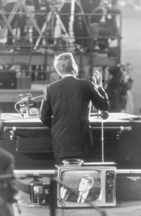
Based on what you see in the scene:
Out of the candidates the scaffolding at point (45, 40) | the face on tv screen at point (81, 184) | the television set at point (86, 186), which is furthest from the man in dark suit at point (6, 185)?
the scaffolding at point (45, 40)

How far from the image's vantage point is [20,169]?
7.09 metres

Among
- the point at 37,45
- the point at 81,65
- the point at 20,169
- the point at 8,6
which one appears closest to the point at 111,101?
the point at 81,65

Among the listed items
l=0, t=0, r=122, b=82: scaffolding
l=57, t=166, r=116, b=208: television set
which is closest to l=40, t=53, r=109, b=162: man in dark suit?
l=57, t=166, r=116, b=208: television set

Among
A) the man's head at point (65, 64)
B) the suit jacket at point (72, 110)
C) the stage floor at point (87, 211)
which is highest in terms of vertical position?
the man's head at point (65, 64)

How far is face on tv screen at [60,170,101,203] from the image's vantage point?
6.46 metres

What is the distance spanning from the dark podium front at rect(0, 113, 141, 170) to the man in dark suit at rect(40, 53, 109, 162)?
2.57ft

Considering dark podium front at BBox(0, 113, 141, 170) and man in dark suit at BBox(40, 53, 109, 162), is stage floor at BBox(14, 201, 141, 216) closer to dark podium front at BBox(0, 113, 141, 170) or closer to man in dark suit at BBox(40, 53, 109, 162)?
dark podium front at BBox(0, 113, 141, 170)

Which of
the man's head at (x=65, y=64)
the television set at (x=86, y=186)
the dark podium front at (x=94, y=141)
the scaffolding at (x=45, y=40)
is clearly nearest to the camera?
Answer: the man's head at (x=65, y=64)

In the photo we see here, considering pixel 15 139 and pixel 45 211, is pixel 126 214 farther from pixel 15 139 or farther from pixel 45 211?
pixel 15 139

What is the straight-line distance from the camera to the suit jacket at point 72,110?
20.0 feet

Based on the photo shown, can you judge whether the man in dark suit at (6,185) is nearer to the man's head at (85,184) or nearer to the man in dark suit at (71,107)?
the man in dark suit at (71,107)

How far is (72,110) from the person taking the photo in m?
6.10

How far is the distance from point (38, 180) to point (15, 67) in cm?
837

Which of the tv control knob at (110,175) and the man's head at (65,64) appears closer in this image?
the man's head at (65,64)
